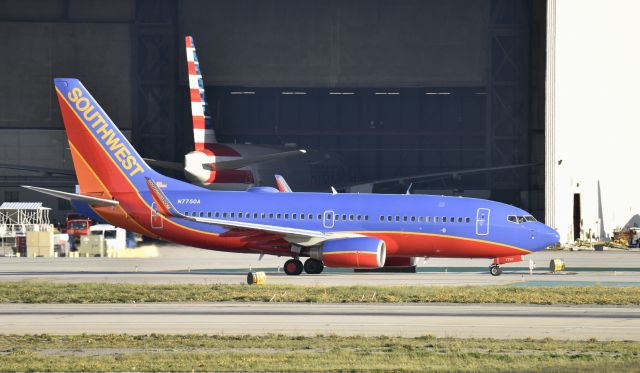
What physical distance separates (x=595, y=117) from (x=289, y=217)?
31490mm

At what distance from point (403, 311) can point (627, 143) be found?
45.6m

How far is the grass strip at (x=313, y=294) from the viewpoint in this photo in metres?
31.8

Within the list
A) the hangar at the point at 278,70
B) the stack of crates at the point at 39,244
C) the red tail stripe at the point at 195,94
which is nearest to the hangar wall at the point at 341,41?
the hangar at the point at 278,70

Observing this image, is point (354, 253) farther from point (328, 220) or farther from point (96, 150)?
point (96, 150)

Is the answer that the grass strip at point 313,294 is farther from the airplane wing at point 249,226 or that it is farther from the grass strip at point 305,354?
the grass strip at point 305,354

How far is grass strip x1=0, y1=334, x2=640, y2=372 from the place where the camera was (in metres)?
19.7

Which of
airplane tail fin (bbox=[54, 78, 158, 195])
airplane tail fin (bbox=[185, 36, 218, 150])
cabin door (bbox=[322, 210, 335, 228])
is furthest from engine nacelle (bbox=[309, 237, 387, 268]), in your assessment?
airplane tail fin (bbox=[185, 36, 218, 150])

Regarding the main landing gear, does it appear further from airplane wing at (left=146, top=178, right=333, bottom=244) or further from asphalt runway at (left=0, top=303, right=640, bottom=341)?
asphalt runway at (left=0, top=303, right=640, bottom=341)

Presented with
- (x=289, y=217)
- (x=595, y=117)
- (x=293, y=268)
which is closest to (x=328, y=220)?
(x=289, y=217)

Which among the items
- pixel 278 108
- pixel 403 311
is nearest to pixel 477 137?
pixel 278 108

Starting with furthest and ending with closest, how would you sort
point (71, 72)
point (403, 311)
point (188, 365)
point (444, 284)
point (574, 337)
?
point (71, 72)
point (444, 284)
point (403, 311)
point (574, 337)
point (188, 365)

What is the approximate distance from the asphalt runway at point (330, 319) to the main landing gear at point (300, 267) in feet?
38.6

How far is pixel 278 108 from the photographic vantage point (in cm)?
9375

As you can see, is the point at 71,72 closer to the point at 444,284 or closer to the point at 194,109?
the point at 194,109
